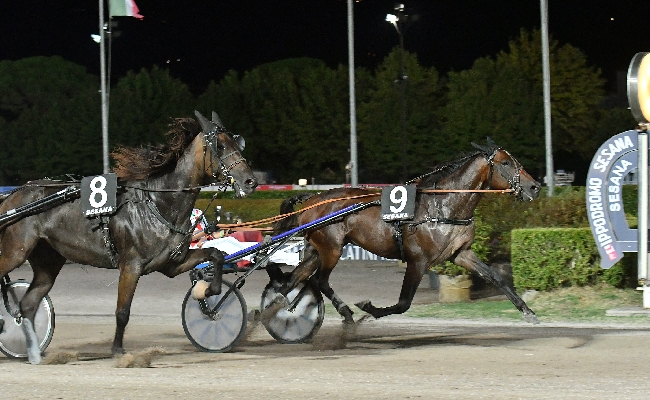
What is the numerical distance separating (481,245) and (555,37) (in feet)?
173

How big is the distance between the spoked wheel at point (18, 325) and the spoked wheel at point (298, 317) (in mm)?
1996

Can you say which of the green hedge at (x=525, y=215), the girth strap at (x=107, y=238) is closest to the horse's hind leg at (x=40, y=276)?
the girth strap at (x=107, y=238)

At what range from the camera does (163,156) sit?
8.47m

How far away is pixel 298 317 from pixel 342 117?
39.2 meters

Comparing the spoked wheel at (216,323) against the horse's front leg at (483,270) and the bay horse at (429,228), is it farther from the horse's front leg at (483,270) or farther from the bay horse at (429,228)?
the horse's front leg at (483,270)

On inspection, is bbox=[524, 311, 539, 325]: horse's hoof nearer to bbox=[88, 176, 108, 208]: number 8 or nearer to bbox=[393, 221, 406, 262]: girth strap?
bbox=[393, 221, 406, 262]: girth strap

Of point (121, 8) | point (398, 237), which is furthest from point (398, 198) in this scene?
point (121, 8)

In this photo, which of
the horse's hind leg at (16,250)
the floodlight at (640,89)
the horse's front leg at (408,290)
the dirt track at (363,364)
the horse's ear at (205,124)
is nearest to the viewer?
the floodlight at (640,89)

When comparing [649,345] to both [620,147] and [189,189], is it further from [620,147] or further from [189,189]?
[189,189]

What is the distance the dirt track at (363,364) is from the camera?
648cm

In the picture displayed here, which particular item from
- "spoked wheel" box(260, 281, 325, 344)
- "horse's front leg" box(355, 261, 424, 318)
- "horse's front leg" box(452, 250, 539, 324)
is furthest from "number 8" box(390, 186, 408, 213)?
"spoked wheel" box(260, 281, 325, 344)

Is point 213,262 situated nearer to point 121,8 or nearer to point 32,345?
point 32,345

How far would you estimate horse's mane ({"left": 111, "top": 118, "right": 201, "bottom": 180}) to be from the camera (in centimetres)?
842

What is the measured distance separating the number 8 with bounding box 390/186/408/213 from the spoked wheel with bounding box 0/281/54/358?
3232mm
